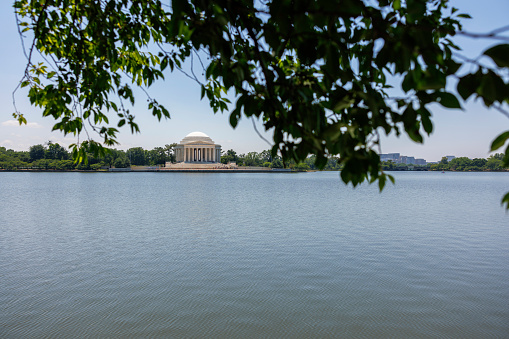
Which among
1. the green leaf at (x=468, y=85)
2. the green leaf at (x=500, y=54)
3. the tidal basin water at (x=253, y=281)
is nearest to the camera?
the green leaf at (x=500, y=54)

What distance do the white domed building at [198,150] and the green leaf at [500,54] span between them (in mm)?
145538

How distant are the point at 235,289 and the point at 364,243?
693cm

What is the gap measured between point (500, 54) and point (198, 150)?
14876cm

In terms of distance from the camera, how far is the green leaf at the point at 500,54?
171cm

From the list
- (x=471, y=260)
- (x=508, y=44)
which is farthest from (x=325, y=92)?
(x=471, y=260)

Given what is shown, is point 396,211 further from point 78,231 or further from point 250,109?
point 250,109

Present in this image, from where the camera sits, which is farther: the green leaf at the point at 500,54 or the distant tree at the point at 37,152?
the distant tree at the point at 37,152

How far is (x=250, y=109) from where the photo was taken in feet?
9.37

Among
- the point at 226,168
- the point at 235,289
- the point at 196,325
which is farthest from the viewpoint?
the point at 226,168

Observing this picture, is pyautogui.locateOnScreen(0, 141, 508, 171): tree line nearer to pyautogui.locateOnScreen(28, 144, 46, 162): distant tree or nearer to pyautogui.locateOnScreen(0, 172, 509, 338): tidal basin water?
pyautogui.locateOnScreen(28, 144, 46, 162): distant tree

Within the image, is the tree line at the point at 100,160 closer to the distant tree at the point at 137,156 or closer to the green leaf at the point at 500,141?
the distant tree at the point at 137,156

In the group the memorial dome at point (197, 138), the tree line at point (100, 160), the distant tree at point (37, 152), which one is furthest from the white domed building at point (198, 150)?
the distant tree at point (37, 152)

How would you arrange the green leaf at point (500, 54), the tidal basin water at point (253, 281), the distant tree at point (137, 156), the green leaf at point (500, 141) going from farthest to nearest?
the distant tree at point (137, 156) → the tidal basin water at point (253, 281) → the green leaf at point (500, 141) → the green leaf at point (500, 54)

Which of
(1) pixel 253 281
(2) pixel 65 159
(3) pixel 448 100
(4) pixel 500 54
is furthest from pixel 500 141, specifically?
(2) pixel 65 159
